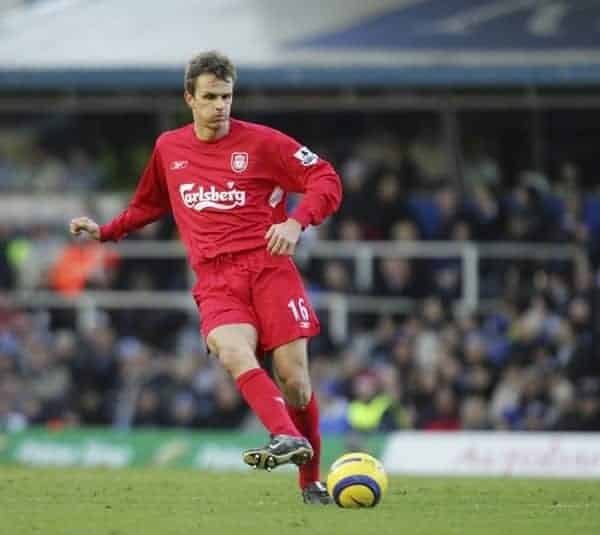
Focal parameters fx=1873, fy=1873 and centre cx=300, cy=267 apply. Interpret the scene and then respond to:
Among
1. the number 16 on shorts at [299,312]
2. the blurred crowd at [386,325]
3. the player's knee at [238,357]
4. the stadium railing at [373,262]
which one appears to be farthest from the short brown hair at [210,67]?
the stadium railing at [373,262]

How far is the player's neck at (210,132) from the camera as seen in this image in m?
10.1

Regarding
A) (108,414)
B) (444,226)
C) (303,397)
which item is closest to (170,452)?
(108,414)

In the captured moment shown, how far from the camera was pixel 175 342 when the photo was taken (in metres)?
23.5

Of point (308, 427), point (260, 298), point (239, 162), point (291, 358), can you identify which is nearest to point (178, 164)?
point (239, 162)

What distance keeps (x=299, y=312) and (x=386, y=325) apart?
12.2 m

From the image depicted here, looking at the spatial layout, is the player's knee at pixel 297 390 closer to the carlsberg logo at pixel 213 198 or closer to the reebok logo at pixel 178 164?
the carlsberg logo at pixel 213 198

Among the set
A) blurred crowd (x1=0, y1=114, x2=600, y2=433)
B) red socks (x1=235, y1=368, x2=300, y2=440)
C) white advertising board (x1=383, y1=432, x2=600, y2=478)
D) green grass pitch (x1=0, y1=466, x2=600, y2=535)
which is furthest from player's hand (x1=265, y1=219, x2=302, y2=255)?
blurred crowd (x1=0, y1=114, x2=600, y2=433)

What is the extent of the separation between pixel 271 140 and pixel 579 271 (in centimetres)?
1219

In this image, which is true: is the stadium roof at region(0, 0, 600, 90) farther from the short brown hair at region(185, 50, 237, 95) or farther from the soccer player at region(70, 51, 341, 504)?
the short brown hair at region(185, 50, 237, 95)

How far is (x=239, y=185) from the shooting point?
1000cm

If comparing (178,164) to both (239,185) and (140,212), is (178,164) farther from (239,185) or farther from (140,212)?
(140,212)

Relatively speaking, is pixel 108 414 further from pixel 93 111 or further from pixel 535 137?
pixel 535 137

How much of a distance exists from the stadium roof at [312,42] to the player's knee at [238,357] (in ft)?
44.2

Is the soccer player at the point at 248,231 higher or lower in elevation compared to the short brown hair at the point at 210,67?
lower
